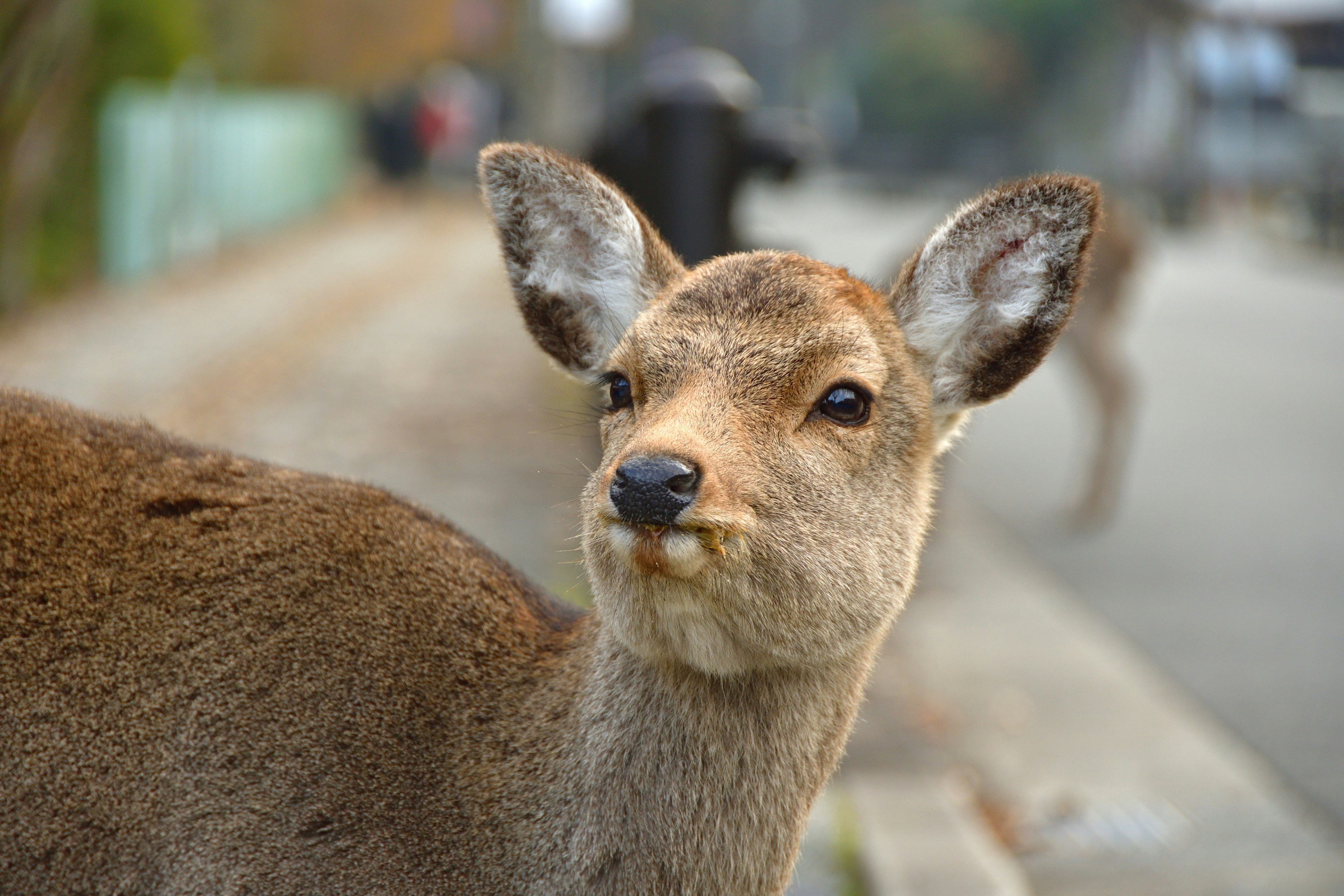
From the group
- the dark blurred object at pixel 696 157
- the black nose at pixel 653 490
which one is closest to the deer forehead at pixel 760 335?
the black nose at pixel 653 490

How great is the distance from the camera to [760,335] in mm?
2850

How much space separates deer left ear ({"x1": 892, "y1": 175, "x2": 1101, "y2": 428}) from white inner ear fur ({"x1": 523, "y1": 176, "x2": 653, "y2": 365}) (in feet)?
2.03

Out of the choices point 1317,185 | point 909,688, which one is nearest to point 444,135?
point 1317,185

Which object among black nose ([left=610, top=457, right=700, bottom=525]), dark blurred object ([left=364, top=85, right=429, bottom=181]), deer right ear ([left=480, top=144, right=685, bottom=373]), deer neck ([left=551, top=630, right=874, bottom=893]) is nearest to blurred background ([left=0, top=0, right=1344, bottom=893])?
deer right ear ([left=480, top=144, right=685, bottom=373])

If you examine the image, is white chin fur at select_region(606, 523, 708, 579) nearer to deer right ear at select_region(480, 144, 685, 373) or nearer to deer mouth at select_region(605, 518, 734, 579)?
deer mouth at select_region(605, 518, 734, 579)

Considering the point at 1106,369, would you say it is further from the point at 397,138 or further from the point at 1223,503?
the point at 397,138

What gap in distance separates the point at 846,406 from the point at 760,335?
228 millimetres

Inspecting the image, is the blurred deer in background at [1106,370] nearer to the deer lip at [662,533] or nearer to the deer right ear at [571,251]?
the deer right ear at [571,251]

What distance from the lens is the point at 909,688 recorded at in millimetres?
6949

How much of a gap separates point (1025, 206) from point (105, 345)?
10.5m

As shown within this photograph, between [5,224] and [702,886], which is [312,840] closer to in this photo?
[702,886]

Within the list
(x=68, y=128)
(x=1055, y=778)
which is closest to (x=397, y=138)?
(x=68, y=128)

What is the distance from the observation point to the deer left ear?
3.04 metres

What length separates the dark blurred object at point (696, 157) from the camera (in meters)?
6.57
